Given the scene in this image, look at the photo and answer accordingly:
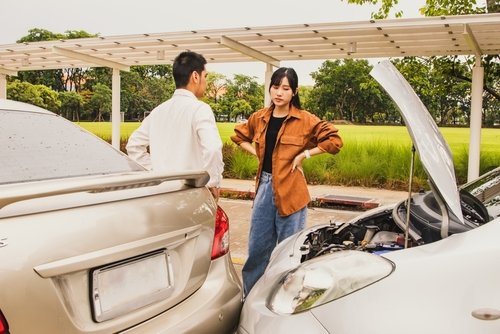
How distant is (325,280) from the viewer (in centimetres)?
173

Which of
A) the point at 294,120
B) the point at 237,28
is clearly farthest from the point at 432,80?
the point at 294,120

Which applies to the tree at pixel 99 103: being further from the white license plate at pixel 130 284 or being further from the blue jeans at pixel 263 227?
the white license plate at pixel 130 284

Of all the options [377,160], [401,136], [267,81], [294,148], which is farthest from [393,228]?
[401,136]

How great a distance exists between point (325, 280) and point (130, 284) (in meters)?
0.71

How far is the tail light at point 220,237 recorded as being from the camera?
219cm

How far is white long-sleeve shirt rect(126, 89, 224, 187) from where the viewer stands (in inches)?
117

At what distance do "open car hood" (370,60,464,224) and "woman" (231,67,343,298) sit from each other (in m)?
1.17

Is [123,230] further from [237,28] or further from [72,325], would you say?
[237,28]

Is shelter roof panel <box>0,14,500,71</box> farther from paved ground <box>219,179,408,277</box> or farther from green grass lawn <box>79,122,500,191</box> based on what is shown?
paved ground <box>219,179,408,277</box>

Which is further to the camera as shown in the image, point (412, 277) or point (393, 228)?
point (393, 228)

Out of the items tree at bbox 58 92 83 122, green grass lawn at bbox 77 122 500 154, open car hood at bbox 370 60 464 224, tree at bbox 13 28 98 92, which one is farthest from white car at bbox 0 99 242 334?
tree at bbox 13 28 98 92

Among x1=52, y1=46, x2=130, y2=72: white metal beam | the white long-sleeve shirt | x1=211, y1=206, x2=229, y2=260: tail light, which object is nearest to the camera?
x1=211, y1=206, x2=229, y2=260: tail light

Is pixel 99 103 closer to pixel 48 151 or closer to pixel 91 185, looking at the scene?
pixel 48 151

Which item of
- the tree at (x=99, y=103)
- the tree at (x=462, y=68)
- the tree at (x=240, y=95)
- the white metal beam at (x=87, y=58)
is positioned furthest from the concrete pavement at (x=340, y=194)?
the tree at (x=99, y=103)
